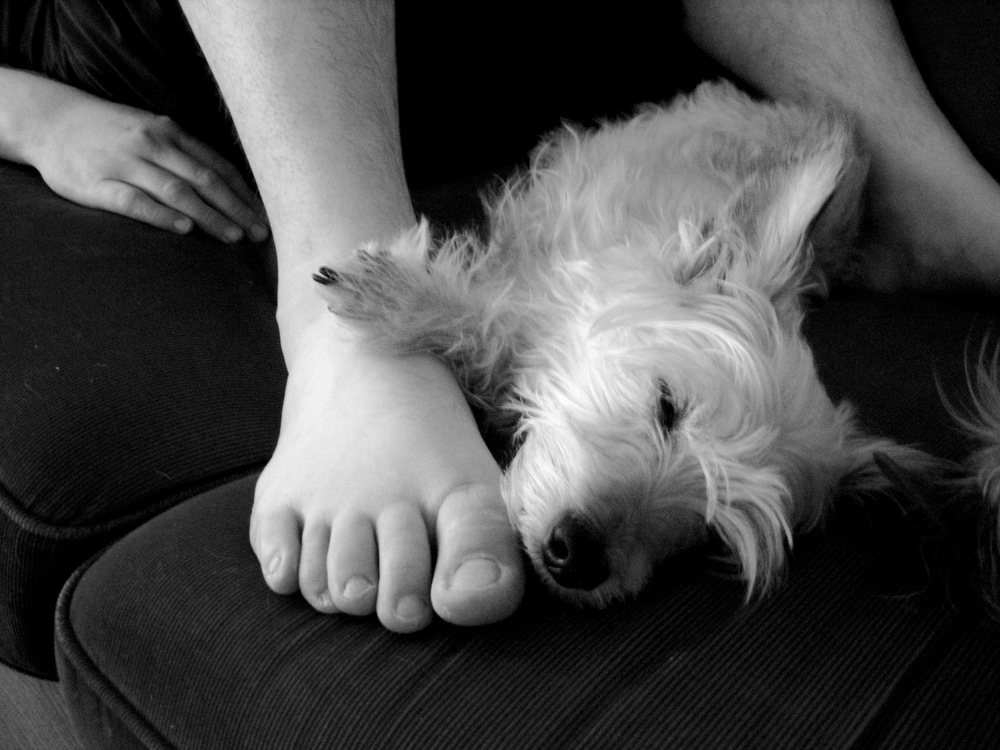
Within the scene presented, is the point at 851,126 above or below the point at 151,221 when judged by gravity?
above

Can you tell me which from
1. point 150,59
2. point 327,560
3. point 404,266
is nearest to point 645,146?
point 404,266

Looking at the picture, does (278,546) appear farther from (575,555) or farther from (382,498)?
(575,555)

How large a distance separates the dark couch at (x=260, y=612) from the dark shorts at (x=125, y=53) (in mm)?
279

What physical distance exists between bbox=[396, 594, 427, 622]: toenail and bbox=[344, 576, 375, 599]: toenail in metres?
0.04

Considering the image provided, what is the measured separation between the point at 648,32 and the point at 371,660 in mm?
1366

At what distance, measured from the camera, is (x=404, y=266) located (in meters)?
0.99

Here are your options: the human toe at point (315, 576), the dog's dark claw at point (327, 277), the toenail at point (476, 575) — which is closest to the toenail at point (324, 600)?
the human toe at point (315, 576)

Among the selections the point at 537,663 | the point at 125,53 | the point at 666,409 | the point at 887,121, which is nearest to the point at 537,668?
the point at 537,663

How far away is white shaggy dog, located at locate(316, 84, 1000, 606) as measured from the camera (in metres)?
0.84

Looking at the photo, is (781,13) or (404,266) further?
(781,13)

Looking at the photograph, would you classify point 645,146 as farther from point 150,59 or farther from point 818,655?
point 818,655

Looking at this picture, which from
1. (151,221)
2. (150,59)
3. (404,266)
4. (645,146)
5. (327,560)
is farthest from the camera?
(645,146)

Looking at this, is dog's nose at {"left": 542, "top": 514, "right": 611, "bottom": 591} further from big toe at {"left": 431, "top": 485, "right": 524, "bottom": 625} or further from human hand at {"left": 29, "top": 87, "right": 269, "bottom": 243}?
human hand at {"left": 29, "top": 87, "right": 269, "bottom": 243}

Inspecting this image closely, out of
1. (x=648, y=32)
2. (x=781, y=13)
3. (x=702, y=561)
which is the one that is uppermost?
(x=781, y=13)
